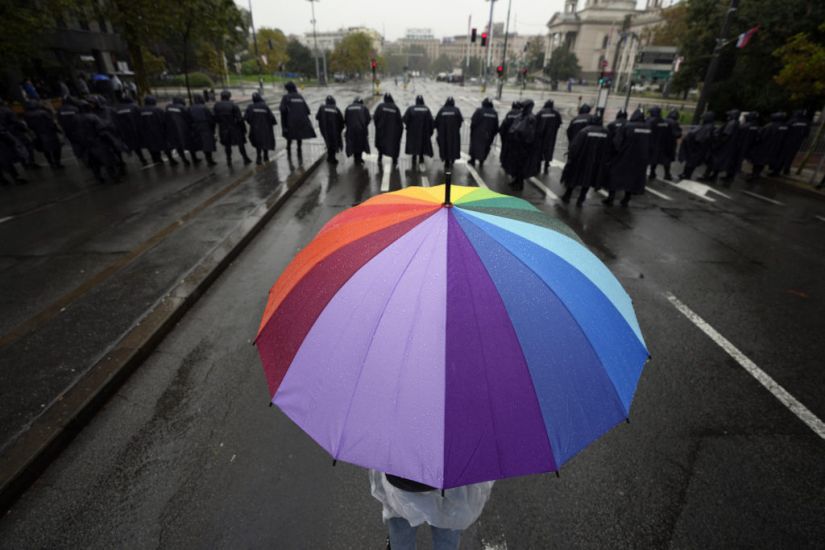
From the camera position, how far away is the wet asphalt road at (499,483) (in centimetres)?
252

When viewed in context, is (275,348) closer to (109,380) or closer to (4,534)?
(4,534)

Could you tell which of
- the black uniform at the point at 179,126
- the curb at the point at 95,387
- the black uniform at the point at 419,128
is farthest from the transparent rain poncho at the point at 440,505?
the black uniform at the point at 179,126

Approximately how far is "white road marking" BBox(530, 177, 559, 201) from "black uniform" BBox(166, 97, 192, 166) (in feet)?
30.8

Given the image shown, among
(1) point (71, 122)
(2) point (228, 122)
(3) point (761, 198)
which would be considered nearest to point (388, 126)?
(2) point (228, 122)

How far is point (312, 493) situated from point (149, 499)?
107 cm

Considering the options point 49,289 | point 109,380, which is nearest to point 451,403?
point 109,380

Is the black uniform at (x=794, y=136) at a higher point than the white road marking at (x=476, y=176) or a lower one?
higher

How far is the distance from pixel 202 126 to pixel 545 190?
9.16 metres

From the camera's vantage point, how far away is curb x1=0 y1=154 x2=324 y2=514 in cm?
272

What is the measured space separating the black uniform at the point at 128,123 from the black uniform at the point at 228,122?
2.03 meters

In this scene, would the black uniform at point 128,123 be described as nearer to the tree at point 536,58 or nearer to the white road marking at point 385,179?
the white road marking at point 385,179

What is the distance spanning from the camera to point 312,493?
2758 millimetres

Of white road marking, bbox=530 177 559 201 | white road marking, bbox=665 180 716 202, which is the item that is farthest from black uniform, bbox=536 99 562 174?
white road marking, bbox=665 180 716 202

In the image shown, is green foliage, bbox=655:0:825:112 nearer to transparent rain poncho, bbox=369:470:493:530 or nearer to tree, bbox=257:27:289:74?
transparent rain poncho, bbox=369:470:493:530
